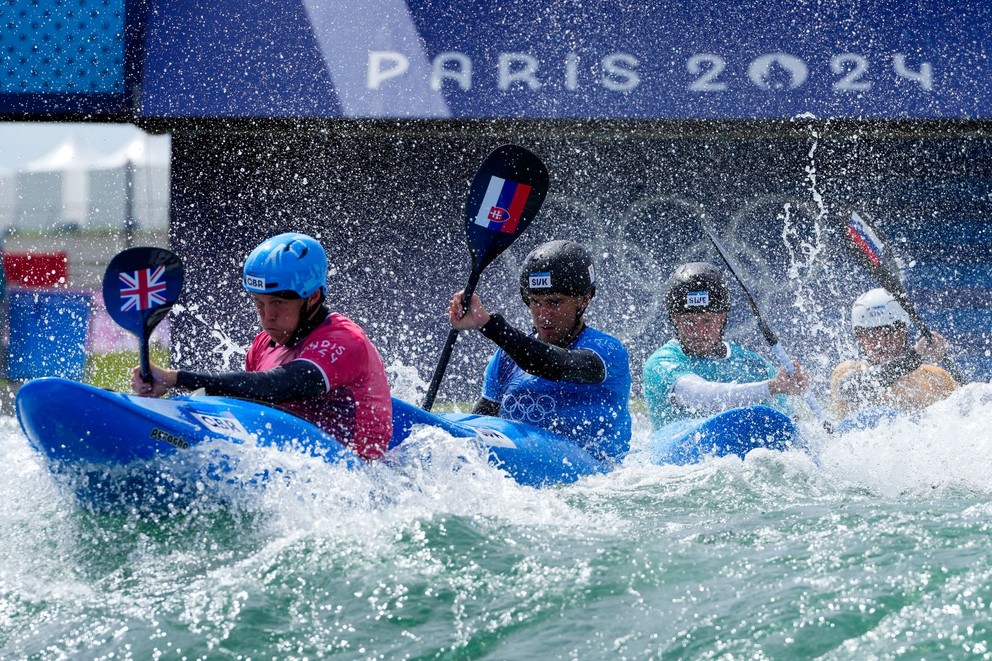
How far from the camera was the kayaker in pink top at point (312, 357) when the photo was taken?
4051 mm

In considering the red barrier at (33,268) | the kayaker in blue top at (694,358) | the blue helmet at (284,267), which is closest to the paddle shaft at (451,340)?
the blue helmet at (284,267)

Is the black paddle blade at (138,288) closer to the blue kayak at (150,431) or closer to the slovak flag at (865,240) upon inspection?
the blue kayak at (150,431)

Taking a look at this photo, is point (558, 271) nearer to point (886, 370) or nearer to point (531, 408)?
point (531, 408)

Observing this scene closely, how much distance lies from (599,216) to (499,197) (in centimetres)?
549

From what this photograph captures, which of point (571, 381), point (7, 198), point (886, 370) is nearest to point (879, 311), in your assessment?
point (886, 370)

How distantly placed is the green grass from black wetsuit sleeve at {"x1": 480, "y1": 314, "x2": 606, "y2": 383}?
20.3 ft

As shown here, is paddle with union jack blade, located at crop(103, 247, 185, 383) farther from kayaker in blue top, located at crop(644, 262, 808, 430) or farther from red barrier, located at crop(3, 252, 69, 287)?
red barrier, located at crop(3, 252, 69, 287)

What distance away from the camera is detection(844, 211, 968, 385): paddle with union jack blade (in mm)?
6961

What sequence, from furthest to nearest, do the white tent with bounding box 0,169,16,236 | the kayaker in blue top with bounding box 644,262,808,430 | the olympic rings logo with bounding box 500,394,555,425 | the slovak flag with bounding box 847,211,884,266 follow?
the white tent with bounding box 0,169,16,236 → the slovak flag with bounding box 847,211,884,266 → the kayaker in blue top with bounding box 644,262,808,430 → the olympic rings logo with bounding box 500,394,555,425

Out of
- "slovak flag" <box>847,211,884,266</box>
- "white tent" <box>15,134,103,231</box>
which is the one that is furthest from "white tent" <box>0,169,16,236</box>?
"slovak flag" <box>847,211,884,266</box>

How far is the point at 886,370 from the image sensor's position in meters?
6.41

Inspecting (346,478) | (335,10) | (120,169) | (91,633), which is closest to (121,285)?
(346,478)

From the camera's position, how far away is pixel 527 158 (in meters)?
5.43

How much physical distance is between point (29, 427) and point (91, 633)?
82 cm
